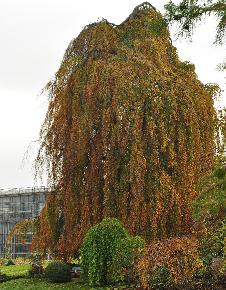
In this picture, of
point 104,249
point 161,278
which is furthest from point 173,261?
point 104,249

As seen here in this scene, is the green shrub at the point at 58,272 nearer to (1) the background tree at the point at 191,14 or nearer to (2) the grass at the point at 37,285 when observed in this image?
(2) the grass at the point at 37,285

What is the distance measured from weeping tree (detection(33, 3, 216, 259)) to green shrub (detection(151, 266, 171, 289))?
2.69 m

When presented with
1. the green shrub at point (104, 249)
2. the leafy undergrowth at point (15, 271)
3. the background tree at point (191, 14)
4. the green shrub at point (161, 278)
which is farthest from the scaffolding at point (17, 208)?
the background tree at point (191, 14)

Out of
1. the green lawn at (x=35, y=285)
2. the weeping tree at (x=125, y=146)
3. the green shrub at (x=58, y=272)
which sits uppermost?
the weeping tree at (x=125, y=146)

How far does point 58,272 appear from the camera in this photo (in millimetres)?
16094

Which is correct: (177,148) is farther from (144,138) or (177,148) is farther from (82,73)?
(82,73)

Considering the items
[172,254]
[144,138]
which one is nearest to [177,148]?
[144,138]

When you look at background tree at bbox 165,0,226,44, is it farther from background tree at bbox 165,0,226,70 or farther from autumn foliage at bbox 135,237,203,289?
autumn foliage at bbox 135,237,203,289

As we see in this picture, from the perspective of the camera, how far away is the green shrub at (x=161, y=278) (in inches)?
507

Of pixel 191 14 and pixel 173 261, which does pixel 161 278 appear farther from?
pixel 191 14

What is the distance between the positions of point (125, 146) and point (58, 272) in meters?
3.69

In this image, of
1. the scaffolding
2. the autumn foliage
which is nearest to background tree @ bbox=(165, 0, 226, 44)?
the autumn foliage

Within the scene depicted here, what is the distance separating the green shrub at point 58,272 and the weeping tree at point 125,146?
2.07 feet

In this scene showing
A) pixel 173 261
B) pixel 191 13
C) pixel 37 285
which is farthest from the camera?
pixel 37 285
